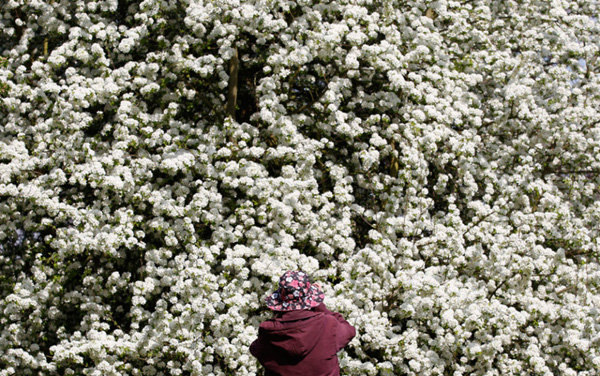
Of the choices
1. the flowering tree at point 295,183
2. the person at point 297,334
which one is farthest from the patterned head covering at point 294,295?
the flowering tree at point 295,183

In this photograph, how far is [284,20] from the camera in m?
6.07

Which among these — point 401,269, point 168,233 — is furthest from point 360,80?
point 168,233

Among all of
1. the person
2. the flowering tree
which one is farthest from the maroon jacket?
the flowering tree

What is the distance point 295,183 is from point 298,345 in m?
2.26

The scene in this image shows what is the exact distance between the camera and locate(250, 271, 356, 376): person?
134 inches

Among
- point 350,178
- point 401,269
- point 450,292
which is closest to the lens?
point 450,292

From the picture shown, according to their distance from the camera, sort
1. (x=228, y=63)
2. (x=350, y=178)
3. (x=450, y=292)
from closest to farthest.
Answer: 1. (x=450, y=292)
2. (x=350, y=178)
3. (x=228, y=63)

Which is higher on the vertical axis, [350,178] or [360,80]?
[360,80]

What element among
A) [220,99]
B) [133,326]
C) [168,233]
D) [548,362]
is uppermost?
[220,99]

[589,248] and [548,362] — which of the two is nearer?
[548,362]

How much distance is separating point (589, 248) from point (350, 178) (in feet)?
7.85

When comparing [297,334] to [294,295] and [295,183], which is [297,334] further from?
[295,183]

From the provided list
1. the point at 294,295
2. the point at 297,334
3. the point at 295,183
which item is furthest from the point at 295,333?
the point at 295,183

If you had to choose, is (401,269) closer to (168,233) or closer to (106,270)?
(168,233)
